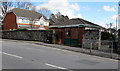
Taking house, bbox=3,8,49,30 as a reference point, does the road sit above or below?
below

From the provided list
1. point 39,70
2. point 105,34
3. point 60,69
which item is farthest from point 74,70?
point 105,34

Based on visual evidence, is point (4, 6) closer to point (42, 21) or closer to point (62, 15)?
point (42, 21)

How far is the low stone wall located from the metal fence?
7294 mm

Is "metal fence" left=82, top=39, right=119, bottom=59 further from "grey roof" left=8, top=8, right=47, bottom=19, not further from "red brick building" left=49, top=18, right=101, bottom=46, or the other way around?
"grey roof" left=8, top=8, right=47, bottom=19

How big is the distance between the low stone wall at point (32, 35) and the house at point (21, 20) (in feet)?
43.7

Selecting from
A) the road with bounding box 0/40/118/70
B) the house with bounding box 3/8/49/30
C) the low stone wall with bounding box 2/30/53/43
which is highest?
the house with bounding box 3/8/49/30

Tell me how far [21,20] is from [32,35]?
75.4 ft

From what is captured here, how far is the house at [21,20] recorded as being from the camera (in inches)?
1766

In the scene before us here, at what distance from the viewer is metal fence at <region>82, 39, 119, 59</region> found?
12192 mm

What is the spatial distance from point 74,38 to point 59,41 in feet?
9.46

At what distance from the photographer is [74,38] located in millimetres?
17672

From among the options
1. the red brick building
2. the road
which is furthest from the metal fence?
the red brick building

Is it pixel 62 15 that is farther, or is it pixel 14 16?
pixel 62 15

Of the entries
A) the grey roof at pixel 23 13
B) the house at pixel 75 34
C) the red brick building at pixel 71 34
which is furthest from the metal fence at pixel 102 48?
the grey roof at pixel 23 13
